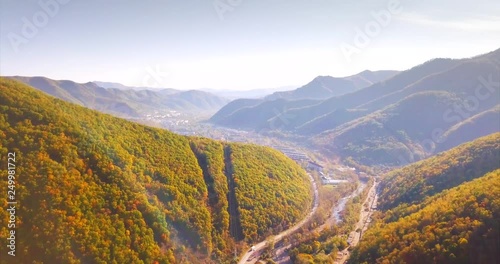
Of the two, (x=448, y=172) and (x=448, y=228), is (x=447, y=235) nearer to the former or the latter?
(x=448, y=228)

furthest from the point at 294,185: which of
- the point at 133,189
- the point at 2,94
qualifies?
the point at 2,94

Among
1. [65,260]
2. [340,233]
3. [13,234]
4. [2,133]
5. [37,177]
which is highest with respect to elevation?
[2,133]

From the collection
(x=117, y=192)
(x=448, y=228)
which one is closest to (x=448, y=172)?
(x=448, y=228)

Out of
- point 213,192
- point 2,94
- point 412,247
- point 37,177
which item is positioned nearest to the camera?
point 37,177

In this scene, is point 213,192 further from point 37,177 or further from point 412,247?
point 412,247

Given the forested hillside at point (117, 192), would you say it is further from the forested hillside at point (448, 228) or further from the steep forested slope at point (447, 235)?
the steep forested slope at point (447, 235)

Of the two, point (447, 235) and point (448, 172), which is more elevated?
point (448, 172)

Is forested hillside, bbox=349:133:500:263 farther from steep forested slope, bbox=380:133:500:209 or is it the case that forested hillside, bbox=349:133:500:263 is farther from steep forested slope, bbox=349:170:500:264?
steep forested slope, bbox=380:133:500:209

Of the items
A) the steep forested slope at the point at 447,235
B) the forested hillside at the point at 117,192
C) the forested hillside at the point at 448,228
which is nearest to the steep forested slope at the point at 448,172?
the forested hillside at the point at 448,228
